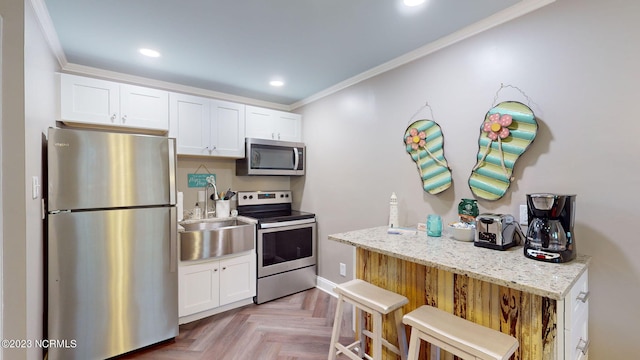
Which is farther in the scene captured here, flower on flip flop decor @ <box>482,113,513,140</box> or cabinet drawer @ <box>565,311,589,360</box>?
flower on flip flop decor @ <box>482,113,513,140</box>

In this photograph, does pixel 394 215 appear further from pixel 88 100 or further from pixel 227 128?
pixel 88 100

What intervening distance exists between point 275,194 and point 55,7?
8.42 feet

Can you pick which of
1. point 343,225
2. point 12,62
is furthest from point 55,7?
point 343,225

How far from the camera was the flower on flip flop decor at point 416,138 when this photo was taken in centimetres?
218

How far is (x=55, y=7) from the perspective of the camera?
1626 mm

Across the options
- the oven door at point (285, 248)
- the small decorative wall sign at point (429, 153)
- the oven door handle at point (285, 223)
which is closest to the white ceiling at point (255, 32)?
the small decorative wall sign at point (429, 153)

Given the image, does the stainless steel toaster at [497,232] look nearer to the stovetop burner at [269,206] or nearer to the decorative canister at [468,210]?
the decorative canister at [468,210]

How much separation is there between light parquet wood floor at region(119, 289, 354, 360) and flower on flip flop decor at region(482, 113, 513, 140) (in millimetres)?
1925

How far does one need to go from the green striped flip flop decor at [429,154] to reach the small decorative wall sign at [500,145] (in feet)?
0.72

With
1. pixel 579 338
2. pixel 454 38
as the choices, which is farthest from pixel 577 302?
pixel 454 38

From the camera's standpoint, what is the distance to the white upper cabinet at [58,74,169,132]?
222 cm

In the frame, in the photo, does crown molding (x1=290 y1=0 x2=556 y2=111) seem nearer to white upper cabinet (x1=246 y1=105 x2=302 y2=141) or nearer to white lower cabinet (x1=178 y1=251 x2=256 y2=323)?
white upper cabinet (x1=246 y1=105 x2=302 y2=141)

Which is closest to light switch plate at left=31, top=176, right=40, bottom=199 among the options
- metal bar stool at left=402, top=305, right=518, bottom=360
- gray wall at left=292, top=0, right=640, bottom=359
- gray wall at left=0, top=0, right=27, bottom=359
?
gray wall at left=0, top=0, right=27, bottom=359

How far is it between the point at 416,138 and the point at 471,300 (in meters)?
1.26
